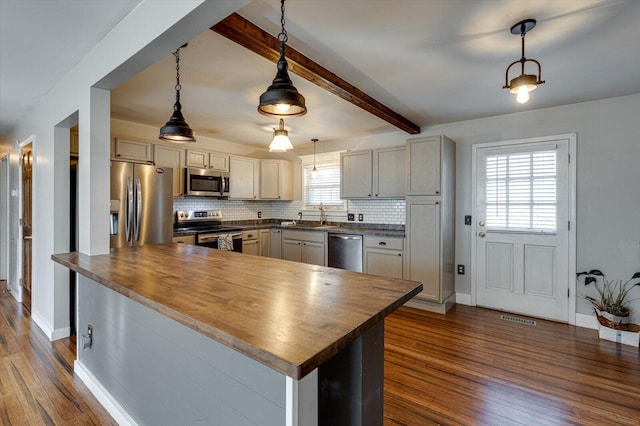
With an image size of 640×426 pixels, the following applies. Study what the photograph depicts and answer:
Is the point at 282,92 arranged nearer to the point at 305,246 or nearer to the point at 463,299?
the point at 305,246

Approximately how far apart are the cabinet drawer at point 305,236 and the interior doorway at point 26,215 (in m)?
3.27

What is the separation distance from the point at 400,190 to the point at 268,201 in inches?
112

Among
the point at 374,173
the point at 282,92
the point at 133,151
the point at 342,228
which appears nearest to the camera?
the point at 282,92

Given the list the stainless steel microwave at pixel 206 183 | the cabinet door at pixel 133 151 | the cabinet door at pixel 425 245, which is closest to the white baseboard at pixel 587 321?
the cabinet door at pixel 425 245

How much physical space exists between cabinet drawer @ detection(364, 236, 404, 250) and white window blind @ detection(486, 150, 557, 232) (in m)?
1.12

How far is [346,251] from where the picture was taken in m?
4.39

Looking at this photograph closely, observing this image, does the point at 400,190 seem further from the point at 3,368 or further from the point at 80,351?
the point at 3,368

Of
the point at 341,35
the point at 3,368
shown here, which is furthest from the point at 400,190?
the point at 3,368

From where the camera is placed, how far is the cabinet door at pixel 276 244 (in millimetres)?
5273

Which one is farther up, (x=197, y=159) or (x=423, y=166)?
(x=197, y=159)

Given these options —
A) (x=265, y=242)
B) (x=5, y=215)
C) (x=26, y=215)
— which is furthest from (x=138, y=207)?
(x=5, y=215)

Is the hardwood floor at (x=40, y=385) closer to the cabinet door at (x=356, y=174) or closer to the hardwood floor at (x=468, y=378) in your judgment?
the hardwood floor at (x=468, y=378)

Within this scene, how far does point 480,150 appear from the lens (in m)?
3.94

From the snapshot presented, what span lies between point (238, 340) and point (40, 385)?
7.72 ft
